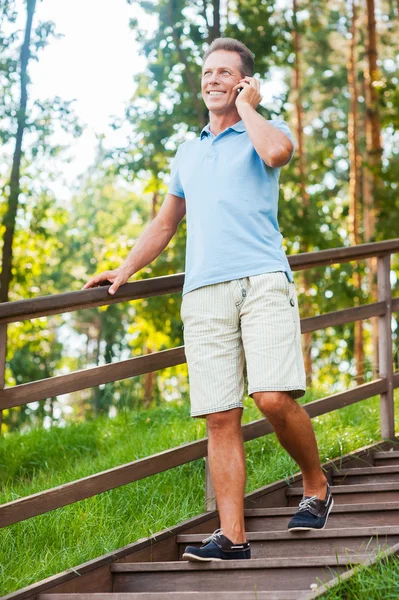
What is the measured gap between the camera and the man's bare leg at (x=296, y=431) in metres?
3.06

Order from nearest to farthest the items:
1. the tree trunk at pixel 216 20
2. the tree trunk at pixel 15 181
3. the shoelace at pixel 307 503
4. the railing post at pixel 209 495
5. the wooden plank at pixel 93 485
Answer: the wooden plank at pixel 93 485, the shoelace at pixel 307 503, the railing post at pixel 209 495, the tree trunk at pixel 15 181, the tree trunk at pixel 216 20

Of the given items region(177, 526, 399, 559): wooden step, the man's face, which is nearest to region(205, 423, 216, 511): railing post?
region(177, 526, 399, 559): wooden step

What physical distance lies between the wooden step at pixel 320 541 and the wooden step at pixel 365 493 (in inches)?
24.2

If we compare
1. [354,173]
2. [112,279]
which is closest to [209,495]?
[112,279]

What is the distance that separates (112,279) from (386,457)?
184cm

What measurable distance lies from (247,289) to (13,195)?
722 centimetres

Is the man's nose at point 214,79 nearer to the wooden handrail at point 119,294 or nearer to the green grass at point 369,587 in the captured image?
the wooden handrail at point 119,294

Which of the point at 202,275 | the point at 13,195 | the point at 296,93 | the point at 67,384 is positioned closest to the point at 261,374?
the point at 202,275

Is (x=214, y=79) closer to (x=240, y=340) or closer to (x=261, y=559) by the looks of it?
(x=240, y=340)

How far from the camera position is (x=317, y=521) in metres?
3.17

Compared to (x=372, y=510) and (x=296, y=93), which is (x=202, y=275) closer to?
(x=372, y=510)

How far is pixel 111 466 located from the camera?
4.51 meters

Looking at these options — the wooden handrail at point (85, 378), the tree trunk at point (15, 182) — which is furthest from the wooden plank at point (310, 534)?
the tree trunk at point (15, 182)

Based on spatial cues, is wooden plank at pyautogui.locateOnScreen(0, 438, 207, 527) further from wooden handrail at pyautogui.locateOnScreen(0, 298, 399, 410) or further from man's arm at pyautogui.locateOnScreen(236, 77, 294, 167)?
man's arm at pyautogui.locateOnScreen(236, 77, 294, 167)
